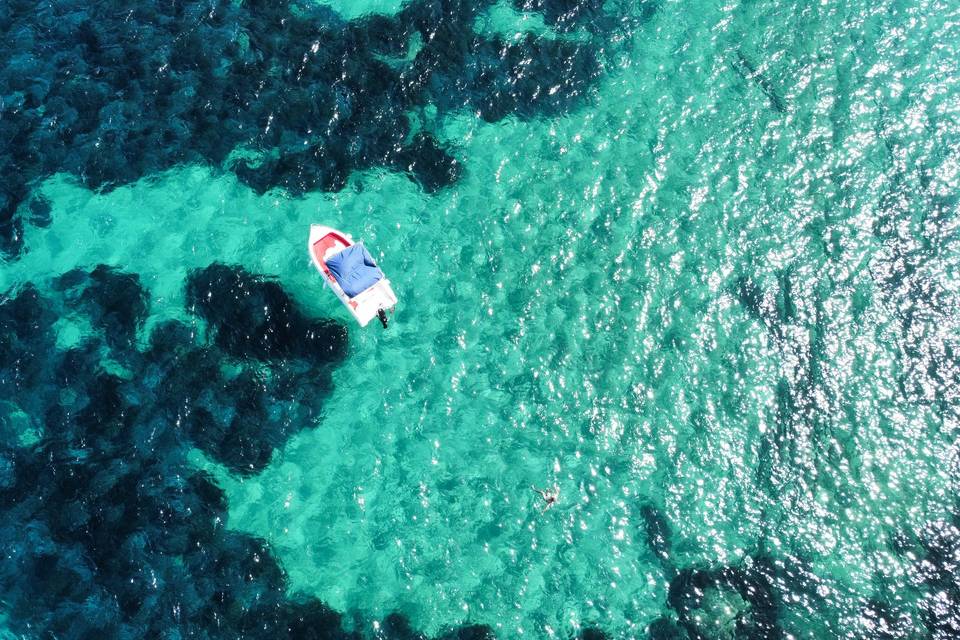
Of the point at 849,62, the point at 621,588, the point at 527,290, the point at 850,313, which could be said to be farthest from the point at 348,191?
the point at 849,62

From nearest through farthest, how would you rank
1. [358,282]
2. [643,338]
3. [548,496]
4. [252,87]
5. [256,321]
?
1. [548,496]
2. [358,282]
3. [256,321]
4. [643,338]
5. [252,87]

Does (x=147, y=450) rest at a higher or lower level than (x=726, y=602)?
higher

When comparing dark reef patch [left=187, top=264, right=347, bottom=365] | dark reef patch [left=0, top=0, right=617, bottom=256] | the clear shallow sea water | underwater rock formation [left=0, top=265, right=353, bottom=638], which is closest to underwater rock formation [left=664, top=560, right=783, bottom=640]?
the clear shallow sea water

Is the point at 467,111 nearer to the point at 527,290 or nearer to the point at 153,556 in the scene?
the point at 527,290

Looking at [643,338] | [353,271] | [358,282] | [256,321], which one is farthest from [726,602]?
[256,321]

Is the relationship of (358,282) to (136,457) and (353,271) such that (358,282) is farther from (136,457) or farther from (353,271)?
(136,457)

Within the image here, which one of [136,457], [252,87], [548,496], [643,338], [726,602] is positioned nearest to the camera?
[726,602]
